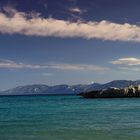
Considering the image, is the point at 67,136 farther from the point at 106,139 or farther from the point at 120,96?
the point at 120,96

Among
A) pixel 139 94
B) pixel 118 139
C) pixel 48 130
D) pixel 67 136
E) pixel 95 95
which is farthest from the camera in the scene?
pixel 95 95

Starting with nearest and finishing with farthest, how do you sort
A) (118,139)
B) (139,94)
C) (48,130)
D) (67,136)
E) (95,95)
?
(118,139)
(67,136)
(48,130)
(139,94)
(95,95)

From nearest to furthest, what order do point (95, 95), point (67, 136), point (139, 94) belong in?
point (67, 136) < point (139, 94) < point (95, 95)

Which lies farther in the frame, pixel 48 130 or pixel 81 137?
pixel 48 130

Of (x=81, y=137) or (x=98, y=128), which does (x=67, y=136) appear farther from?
(x=98, y=128)

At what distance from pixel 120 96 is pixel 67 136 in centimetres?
14633

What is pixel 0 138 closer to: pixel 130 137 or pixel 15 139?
pixel 15 139

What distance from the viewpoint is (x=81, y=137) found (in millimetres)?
37969

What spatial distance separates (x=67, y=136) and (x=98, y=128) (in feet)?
22.8

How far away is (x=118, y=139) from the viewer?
36.2 meters

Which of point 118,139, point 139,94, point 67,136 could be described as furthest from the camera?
point 139,94

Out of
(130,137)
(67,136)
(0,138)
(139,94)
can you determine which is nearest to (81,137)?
(67,136)

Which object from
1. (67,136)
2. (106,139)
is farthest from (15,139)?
(106,139)

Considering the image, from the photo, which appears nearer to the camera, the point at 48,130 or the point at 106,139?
the point at 106,139
